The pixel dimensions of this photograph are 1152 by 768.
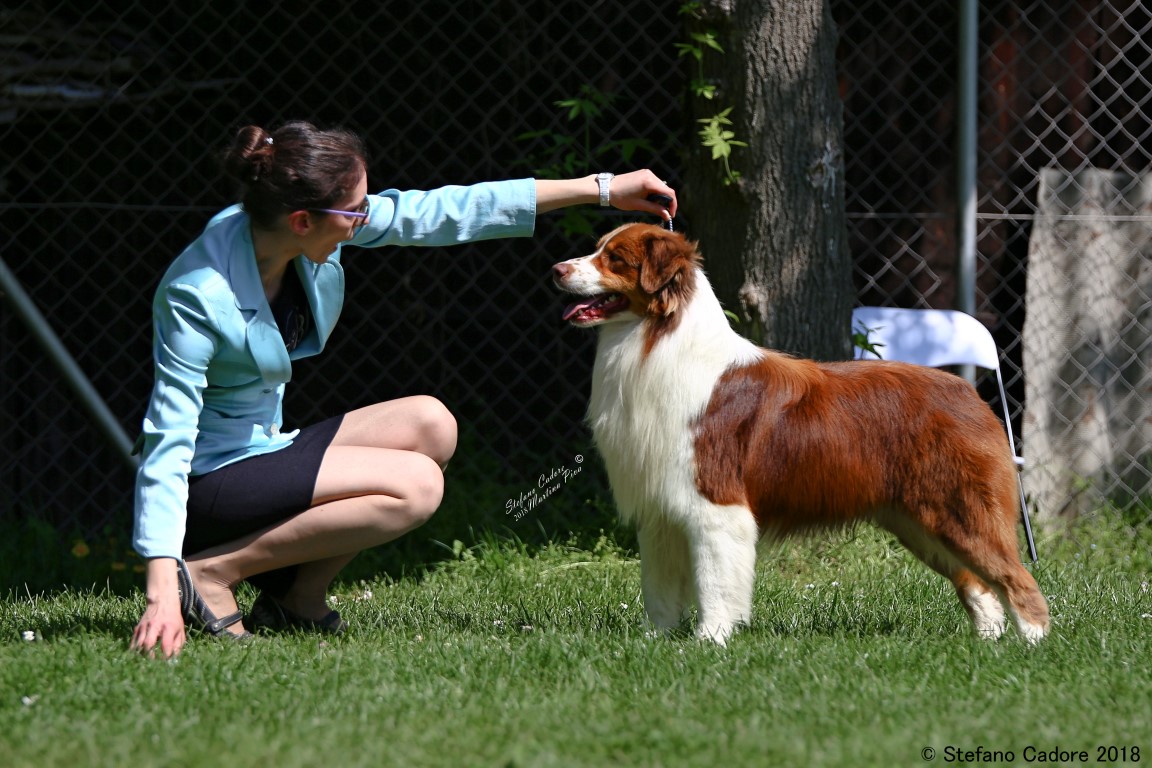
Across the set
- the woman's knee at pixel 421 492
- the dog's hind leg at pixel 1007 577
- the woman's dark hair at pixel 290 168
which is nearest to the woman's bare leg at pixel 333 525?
the woman's knee at pixel 421 492

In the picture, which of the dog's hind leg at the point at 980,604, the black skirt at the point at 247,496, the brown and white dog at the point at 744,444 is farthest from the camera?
the dog's hind leg at the point at 980,604

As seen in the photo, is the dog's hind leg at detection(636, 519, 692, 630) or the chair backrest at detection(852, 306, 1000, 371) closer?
the dog's hind leg at detection(636, 519, 692, 630)

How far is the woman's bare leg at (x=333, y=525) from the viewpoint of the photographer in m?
3.38

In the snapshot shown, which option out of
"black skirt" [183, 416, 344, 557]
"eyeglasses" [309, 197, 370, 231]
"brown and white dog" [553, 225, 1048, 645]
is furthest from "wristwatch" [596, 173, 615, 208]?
"black skirt" [183, 416, 344, 557]

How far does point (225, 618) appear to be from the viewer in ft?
11.2

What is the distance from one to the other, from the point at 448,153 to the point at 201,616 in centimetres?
290

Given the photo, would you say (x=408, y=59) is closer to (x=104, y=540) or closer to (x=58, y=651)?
(x=104, y=540)

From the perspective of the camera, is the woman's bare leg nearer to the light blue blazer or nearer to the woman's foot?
the woman's foot

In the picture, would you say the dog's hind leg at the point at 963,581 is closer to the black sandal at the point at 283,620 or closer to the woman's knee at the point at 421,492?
the woman's knee at the point at 421,492

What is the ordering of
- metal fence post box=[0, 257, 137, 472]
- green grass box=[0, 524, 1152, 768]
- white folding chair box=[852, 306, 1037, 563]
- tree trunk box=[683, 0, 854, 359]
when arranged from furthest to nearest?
white folding chair box=[852, 306, 1037, 563]
tree trunk box=[683, 0, 854, 359]
metal fence post box=[0, 257, 137, 472]
green grass box=[0, 524, 1152, 768]

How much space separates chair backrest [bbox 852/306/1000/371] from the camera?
4875mm

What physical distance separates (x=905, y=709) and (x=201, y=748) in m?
1.49

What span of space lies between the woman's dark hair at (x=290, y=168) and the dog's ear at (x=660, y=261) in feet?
2.77

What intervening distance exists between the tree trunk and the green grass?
3.70ft
